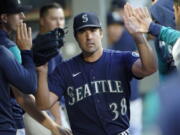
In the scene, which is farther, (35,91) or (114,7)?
(114,7)

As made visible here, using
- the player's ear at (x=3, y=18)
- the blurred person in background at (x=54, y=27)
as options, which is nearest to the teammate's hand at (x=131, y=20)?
the player's ear at (x=3, y=18)

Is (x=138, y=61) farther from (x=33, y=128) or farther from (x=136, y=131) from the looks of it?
(x=136, y=131)

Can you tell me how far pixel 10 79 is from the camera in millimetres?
4363

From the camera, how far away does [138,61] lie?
456cm

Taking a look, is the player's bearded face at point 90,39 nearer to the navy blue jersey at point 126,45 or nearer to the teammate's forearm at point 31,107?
the teammate's forearm at point 31,107

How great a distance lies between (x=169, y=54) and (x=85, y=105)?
800 mm

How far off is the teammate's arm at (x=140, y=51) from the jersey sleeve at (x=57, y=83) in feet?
1.93

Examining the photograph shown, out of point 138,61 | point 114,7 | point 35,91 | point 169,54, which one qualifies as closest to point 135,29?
point 138,61

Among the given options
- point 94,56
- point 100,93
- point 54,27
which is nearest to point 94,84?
point 100,93

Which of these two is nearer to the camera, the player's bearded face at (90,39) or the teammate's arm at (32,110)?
the player's bearded face at (90,39)

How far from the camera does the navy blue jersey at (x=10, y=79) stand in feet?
14.2

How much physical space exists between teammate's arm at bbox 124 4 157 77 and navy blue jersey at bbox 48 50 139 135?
0.11 metres

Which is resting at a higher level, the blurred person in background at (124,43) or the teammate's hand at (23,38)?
the teammate's hand at (23,38)

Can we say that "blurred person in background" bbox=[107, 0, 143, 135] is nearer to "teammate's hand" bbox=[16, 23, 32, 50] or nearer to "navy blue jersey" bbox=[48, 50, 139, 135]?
"navy blue jersey" bbox=[48, 50, 139, 135]
